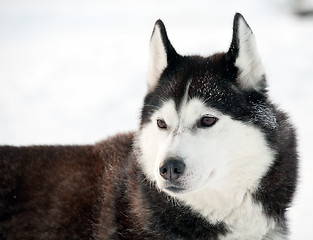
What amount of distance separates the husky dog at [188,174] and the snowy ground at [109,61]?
5.34 feet

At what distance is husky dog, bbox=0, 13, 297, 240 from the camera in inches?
133

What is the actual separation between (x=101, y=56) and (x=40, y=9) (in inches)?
285

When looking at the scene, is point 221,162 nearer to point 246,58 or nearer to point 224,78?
point 224,78

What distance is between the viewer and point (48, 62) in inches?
459

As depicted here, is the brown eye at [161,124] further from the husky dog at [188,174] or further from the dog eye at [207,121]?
the dog eye at [207,121]

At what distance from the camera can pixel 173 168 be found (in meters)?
3.21

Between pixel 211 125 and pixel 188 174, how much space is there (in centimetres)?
39

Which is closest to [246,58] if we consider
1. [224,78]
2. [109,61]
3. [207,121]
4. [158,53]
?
[224,78]

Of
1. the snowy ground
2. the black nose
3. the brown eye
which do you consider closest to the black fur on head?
the brown eye

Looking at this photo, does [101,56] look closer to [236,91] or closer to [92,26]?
[92,26]

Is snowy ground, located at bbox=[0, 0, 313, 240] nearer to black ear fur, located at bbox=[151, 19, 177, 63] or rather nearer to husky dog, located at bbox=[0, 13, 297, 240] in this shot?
husky dog, located at bbox=[0, 13, 297, 240]

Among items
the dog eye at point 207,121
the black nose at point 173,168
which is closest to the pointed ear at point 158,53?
the dog eye at point 207,121

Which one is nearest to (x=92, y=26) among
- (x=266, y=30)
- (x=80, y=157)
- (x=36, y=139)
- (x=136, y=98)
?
(x=266, y=30)

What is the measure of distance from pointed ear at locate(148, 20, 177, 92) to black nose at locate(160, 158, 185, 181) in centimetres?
90
